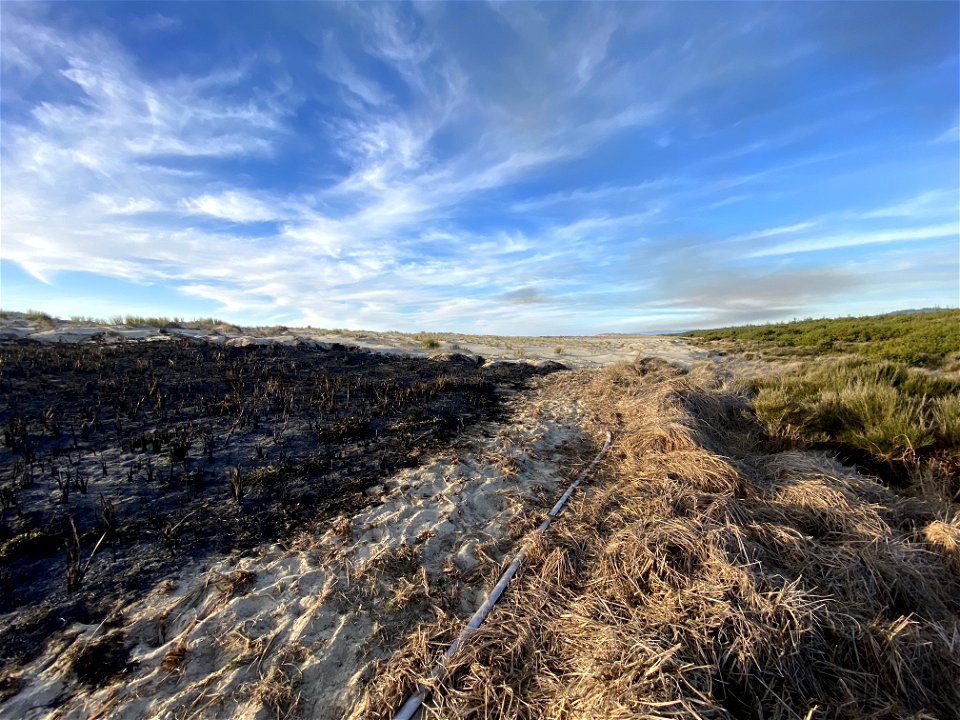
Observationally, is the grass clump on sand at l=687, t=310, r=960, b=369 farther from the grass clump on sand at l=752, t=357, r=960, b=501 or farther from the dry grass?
the dry grass

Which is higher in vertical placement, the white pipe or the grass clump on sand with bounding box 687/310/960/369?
the grass clump on sand with bounding box 687/310/960/369

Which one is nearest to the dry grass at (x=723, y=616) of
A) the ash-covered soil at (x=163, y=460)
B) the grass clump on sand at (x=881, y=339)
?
the ash-covered soil at (x=163, y=460)

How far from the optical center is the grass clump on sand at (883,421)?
5.04 meters

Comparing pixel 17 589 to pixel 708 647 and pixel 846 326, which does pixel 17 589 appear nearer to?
pixel 708 647

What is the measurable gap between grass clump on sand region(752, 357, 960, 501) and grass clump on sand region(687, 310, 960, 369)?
796cm

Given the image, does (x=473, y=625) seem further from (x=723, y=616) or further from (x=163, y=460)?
(x=163, y=460)

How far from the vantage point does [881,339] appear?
21.6m

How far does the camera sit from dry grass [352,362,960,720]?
2336mm

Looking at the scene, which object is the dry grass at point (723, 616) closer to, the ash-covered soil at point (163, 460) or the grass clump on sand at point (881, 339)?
the ash-covered soil at point (163, 460)

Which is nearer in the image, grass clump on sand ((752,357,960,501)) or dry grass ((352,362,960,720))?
dry grass ((352,362,960,720))

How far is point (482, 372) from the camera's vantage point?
1351 cm

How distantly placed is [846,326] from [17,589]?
37089 millimetres

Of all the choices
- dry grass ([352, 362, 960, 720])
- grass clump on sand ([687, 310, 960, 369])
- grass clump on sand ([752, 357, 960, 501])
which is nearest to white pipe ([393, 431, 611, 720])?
dry grass ([352, 362, 960, 720])

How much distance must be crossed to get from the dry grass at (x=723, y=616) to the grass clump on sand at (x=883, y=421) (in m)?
1.08
